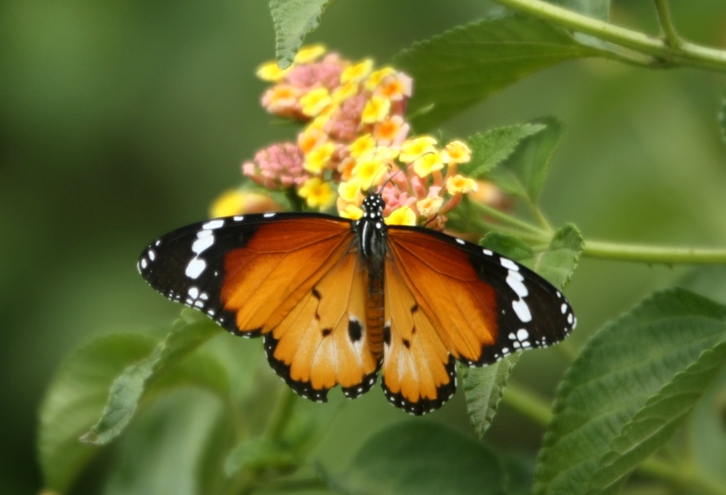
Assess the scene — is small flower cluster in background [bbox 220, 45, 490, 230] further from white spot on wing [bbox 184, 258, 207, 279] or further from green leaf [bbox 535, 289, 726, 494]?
green leaf [bbox 535, 289, 726, 494]

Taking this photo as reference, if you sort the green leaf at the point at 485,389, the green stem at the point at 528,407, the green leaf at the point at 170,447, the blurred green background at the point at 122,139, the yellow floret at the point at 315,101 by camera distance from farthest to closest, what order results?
the blurred green background at the point at 122,139 < the green leaf at the point at 170,447 < the green stem at the point at 528,407 < the yellow floret at the point at 315,101 < the green leaf at the point at 485,389

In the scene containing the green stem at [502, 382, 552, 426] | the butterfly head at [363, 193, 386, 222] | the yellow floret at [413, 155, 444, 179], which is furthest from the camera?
the green stem at [502, 382, 552, 426]

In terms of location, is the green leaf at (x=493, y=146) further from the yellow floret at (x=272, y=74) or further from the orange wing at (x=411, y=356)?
the yellow floret at (x=272, y=74)

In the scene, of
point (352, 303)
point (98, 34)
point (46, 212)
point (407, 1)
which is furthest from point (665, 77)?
point (46, 212)

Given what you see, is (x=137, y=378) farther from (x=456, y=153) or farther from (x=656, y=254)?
(x=656, y=254)

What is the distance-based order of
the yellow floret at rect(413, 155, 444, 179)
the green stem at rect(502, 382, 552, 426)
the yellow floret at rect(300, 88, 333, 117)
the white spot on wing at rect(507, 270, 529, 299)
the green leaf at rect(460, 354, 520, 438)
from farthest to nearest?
the green stem at rect(502, 382, 552, 426) → the yellow floret at rect(300, 88, 333, 117) → the yellow floret at rect(413, 155, 444, 179) → the white spot on wing at rect(507, 270, 529, 299) → the green leaf at rect(460, 354, 520, 438)

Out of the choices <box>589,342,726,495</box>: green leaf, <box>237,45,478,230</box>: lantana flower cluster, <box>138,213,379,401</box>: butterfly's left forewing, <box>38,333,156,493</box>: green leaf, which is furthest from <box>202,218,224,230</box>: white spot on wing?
<box>589,342,726,495</box>: green leaf

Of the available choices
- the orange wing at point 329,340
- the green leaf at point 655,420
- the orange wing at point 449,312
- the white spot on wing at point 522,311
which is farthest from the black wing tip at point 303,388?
the green leaf at point 655,420
